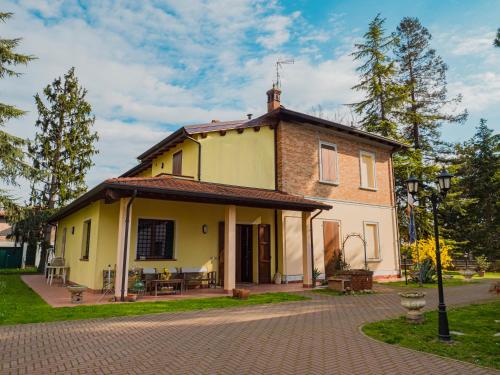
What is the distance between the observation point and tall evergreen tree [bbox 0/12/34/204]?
50.5 feet

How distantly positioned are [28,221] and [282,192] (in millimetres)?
16323

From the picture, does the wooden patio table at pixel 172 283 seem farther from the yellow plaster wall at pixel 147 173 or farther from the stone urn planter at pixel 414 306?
the yellow plaster wall at pixel 147 173

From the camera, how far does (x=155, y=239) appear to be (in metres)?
11.6

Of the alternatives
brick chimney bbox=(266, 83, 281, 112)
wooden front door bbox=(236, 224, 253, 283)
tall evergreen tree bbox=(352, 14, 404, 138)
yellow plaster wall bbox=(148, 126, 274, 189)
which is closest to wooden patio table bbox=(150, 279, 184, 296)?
wooden front door bbox=(236, 224, 253, 283)

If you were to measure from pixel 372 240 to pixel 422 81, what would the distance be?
1816 cm

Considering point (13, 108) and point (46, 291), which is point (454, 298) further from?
point (13, 108)

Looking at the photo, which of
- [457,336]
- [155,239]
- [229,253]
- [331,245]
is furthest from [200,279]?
[457,336]

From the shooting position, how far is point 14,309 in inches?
318

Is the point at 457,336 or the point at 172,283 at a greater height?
the point at 172,283

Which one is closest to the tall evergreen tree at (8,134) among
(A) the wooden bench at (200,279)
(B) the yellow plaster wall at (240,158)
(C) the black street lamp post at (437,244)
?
(B) the yellow plaster wall at (240,158)

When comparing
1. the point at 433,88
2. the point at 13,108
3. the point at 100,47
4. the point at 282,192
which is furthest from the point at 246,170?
the point at 433,88

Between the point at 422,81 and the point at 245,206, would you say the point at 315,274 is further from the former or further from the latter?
the point at 422,81

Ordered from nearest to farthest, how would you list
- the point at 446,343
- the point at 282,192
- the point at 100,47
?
1. the point at 446,343
2. the point at 100,47
3. the point at 282,192

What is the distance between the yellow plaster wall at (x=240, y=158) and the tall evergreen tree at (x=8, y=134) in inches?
363
